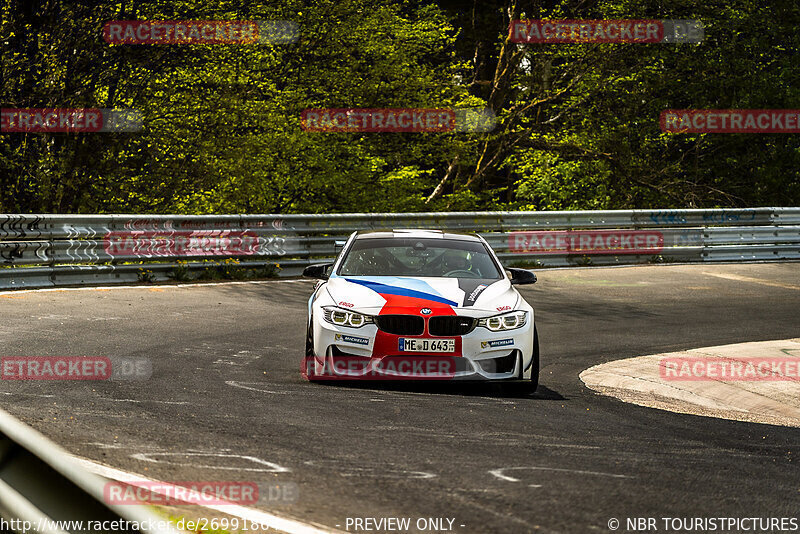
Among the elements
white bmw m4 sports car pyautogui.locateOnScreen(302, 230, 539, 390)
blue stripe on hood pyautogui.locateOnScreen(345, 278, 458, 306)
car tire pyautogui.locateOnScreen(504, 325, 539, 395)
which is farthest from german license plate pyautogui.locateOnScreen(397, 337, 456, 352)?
car tire pyautogui.locateOnScreen(504, 325, 539, 395)

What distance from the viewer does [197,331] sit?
12836mm

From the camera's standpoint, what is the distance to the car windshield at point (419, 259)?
10508 mm

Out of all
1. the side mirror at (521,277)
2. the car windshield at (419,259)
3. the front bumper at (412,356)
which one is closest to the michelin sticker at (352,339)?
the front bumper at (412,356)

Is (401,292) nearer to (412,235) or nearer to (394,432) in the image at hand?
(412,235)

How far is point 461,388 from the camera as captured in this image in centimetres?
1024

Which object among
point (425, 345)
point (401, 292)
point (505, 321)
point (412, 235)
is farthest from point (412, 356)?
point (412, 235)

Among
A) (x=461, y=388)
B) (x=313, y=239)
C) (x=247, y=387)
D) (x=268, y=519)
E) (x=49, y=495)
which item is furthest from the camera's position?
(x=313, y=239)

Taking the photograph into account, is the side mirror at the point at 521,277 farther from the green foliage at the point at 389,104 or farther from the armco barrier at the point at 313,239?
the green foliage at the point at 389,104

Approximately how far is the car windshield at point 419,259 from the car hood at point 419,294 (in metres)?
0.33

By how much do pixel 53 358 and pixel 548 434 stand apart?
4.98 meters

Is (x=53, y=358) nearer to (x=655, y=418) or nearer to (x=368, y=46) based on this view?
(x=655, y=418)

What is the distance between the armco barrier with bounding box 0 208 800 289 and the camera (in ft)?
55.0

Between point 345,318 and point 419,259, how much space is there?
1810 millimetres

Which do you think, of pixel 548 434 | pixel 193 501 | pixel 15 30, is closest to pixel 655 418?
pixel 548 434
